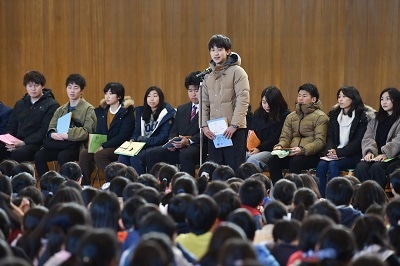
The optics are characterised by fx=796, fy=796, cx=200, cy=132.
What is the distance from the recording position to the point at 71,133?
8.76 m

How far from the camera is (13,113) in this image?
9281 mm

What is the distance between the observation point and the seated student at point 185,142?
8.34 m

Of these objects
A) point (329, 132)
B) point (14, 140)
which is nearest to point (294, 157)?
point (329, 132)

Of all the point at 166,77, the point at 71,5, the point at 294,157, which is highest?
the point at 71,5

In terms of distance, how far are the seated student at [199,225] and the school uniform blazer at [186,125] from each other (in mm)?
4415

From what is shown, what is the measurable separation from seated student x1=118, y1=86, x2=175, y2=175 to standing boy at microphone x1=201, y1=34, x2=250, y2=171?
3.42ft

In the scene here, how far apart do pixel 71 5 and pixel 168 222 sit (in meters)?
7.27

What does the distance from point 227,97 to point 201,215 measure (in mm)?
3708

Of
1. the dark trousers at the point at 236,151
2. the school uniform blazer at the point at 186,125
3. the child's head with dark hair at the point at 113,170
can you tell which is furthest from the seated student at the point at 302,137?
the child's head with dark hair at the point at 113,170

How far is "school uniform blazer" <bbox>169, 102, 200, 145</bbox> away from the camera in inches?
337

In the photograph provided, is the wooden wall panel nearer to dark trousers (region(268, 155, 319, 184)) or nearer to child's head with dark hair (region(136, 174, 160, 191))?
dark trousers (region(268, 155, 319, 184))

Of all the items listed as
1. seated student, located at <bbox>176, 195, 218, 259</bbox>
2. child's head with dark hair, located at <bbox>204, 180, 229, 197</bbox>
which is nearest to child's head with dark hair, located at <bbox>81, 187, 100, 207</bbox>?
child's head with dark hair, located at <bbox>204, 180, 229, 197</bbox>

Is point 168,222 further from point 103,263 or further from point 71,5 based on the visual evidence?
point 71,5

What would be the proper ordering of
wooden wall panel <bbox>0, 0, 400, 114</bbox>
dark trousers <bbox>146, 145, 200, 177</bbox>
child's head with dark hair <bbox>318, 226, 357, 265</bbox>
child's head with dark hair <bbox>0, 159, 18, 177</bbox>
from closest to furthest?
child's head with dark hair <bbox>318, 226, 357, 265</bbox>
child's head with dark hair <bbox>0, 159, 18, 177</bbox>
dark trousers <bbox>146, 145, 200, 177</bbox>
wooden wall panel <bbox>0, 0, 400, 114</bbox>
